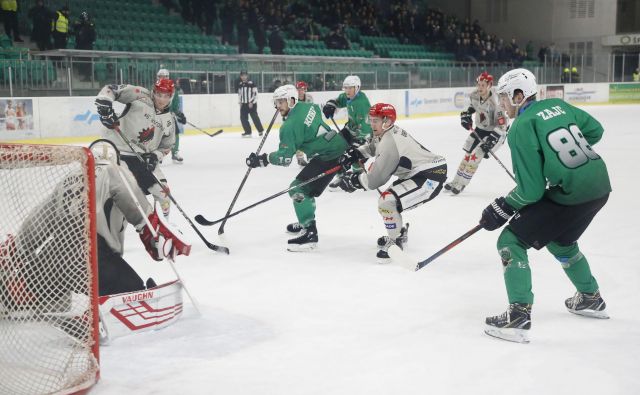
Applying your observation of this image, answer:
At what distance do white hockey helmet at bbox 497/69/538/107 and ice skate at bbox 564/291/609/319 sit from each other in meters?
1.02

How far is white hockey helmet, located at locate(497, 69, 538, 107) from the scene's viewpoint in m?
3.17

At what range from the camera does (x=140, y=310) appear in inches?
127

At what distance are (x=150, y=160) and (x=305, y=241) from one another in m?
1.26

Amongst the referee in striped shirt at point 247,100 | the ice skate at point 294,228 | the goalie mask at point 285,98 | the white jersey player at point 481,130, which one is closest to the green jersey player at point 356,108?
the white jersey player at point 481,130

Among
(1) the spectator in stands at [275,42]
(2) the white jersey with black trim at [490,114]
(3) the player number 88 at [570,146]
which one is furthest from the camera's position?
(1) the spectator in stands at [275,42]

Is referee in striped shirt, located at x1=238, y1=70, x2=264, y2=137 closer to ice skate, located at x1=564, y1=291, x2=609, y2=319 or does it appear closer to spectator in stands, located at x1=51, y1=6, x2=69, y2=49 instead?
spectator in stands, located at x1=51, y1=6, x2=69, y2=49

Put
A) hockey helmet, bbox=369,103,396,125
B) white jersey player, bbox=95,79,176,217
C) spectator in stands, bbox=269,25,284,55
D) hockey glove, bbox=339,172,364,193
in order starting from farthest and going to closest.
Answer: spectator in stands, bbox=269,25,284,55 → white jersey player, bbox=95,79,176,217 → hockey glove, bbox=339,172,364,193 → hockey helmet, bbox=369,103,396,125

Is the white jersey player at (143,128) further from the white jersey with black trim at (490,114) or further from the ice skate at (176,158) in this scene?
the ice skate at (176,158)

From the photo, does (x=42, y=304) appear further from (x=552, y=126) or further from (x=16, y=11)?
(x=16, y=11)

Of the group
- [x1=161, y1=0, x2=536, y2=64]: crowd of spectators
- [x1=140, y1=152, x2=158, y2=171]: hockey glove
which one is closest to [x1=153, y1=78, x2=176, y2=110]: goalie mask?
[x1=140, y1=152, x2=158, y2=171]: hockey glove

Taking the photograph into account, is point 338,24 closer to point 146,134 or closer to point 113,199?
point 146,134

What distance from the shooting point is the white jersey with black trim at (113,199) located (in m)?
3.12

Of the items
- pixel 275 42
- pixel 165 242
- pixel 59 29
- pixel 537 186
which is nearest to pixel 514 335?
pixel 537 186

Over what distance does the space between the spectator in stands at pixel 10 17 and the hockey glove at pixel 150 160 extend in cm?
909
